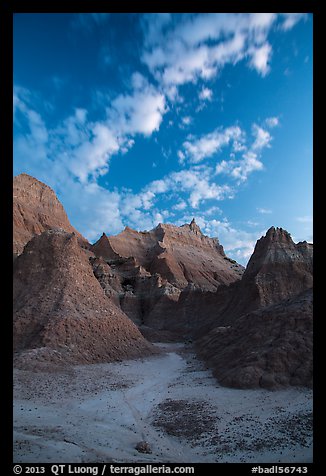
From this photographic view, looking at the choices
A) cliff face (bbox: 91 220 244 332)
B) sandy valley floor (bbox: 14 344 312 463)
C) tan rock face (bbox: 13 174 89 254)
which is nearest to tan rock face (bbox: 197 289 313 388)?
sandy valley floor (bbox: 14 344 312 463)

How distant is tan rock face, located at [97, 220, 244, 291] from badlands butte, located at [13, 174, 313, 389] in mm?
17002

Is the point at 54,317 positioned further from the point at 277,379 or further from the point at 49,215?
the point at 49,215

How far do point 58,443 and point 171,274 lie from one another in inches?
2296

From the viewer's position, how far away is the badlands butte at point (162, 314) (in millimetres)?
13641

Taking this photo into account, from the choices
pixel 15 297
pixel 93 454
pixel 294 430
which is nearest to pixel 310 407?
pixel 294 430

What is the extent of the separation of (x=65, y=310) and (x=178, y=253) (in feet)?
195

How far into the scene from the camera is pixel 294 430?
788 centimetres

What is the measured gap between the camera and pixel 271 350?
43.4 feet

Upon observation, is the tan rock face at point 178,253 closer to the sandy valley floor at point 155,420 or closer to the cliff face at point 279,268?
the cliff face at point 279,268

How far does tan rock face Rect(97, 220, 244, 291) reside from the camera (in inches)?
2640

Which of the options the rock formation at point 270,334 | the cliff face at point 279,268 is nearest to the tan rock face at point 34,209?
the cliff face at point 279,268

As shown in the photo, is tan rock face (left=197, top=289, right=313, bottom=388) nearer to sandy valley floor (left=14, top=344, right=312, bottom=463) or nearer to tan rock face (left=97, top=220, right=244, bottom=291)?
sandy valley floor (left=14, top=344, right=312, bottom=463)

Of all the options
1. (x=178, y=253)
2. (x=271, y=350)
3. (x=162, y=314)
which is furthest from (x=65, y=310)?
(x=178, y=253)

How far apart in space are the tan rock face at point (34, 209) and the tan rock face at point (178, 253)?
35.1 feet
